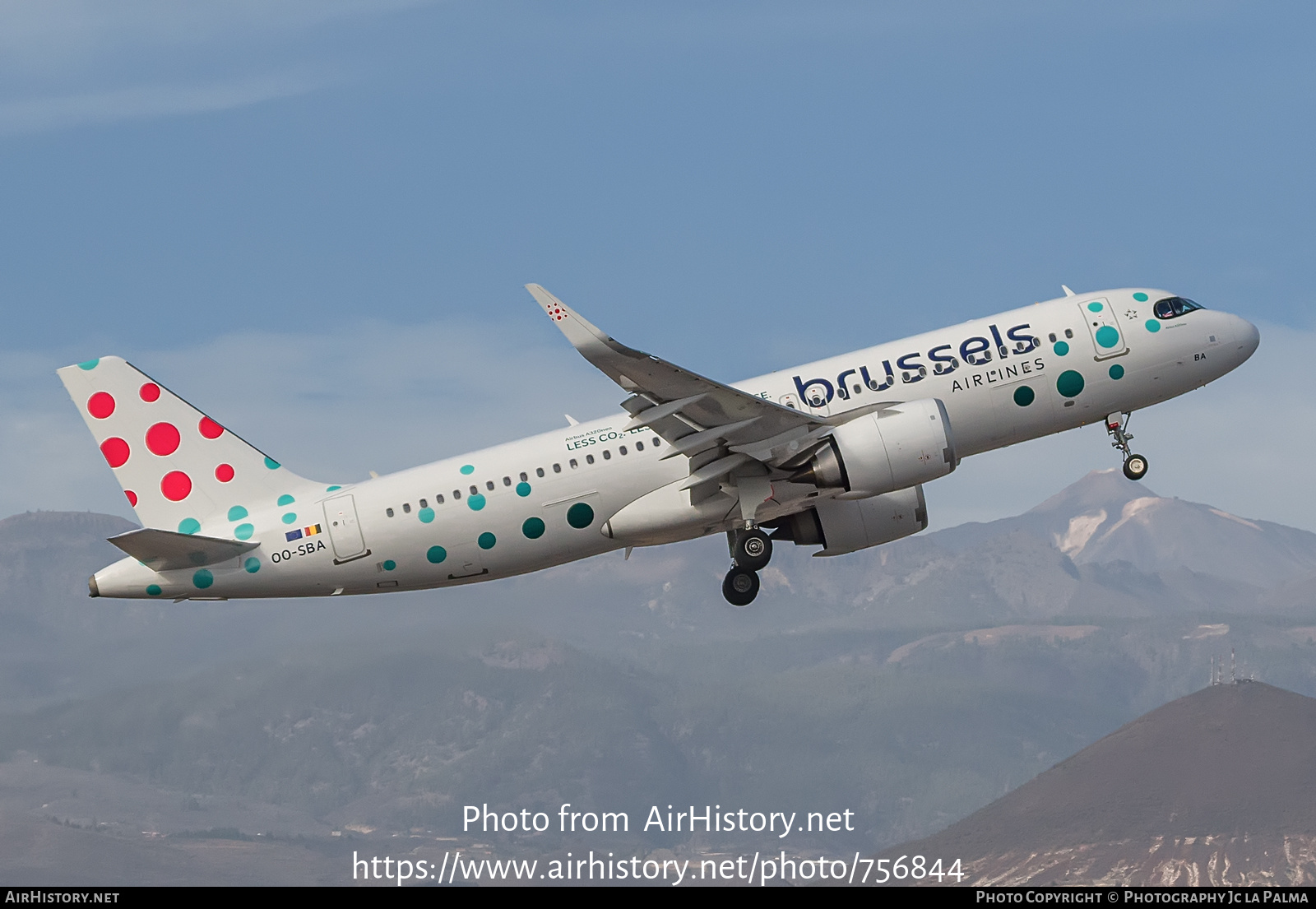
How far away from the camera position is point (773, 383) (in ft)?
144

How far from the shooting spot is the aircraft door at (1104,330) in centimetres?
4462

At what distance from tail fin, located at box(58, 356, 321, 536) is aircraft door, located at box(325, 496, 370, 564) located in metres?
2.05

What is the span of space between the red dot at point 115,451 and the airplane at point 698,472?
2259 millimetres

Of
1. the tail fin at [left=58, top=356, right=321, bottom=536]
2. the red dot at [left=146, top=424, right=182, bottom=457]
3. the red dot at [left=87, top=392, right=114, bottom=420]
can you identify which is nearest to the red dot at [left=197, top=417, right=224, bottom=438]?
the tail fin at [left=58, top=356, right=321, bottom=536]

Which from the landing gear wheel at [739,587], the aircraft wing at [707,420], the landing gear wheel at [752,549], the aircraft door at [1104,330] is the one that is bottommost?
the landing gear wheel at [739,587]

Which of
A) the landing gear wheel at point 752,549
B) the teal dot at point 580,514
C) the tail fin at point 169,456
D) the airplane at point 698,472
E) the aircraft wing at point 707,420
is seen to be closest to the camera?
the aircraft wing at point 707,420

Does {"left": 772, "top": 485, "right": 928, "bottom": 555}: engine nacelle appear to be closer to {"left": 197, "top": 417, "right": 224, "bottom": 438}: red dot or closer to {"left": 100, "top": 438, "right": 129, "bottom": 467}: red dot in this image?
{"left": 197, "top": 417, "right": 224, "bottom": 438}: red dot

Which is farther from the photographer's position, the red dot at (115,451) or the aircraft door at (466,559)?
the red dot at (115,451)

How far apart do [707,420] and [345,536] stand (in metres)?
10.5

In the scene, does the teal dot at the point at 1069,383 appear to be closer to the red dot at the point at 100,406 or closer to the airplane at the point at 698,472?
the airplane at the point at 698,472

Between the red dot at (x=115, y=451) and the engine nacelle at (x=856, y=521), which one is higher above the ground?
the red dot at (x=115, y=451)

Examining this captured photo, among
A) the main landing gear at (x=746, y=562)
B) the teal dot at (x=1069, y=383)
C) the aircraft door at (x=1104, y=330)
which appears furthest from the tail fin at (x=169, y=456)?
the aircraft door at (x=1104, y=330)

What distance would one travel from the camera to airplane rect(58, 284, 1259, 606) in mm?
42625
